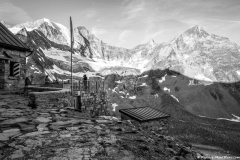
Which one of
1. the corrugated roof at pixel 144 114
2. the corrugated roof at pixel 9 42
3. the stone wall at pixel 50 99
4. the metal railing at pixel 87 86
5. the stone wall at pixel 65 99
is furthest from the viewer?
the metal railing at pixel 87 86

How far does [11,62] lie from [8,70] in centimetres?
84

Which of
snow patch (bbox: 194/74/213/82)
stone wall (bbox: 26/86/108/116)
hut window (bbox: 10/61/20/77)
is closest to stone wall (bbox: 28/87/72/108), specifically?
stone wall (bbox: 26/86/108/116)

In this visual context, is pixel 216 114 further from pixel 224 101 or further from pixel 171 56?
pixel 171 56

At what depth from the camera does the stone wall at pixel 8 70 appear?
1242 cm

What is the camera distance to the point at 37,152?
3.01 metres

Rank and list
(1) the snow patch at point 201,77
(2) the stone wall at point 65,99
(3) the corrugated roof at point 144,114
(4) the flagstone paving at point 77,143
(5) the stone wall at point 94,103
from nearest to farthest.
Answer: (4) the flagstone paving at point 77,143 < (3) the corrugated roof at point 144,114 < (2) the stone wall at point 65,99 < (5) the stone wall at point 94,103 < (1) the snow patch at point 201,77

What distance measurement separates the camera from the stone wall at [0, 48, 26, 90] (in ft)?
40.8

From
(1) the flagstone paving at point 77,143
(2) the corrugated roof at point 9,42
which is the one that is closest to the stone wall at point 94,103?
(2) the corrugated roof at point 9,42

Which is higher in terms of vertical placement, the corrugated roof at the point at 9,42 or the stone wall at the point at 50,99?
the corrugated roof at the point at 9,42

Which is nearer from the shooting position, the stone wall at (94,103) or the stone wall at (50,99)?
the stone wall at (50,99)

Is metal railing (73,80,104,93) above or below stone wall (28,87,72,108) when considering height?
above

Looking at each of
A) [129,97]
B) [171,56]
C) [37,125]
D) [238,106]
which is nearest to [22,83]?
[37,125]

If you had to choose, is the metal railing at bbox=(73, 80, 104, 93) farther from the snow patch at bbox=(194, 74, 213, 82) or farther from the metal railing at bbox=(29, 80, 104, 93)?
the snow patch at bbox=(194, 74, 213, 82)

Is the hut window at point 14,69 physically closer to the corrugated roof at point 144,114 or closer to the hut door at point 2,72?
the hut door at point 2,72
